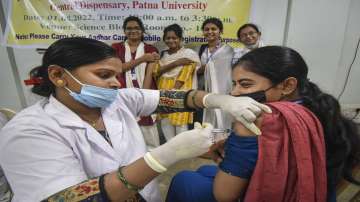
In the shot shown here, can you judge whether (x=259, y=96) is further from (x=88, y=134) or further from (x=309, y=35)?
(x=309, y=35)

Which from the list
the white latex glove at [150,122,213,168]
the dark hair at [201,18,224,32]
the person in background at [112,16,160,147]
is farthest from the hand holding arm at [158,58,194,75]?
the white latex glove at [150,122,213,168]

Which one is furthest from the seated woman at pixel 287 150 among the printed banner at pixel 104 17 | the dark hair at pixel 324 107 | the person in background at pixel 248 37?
the printed banner at pixel 104 17

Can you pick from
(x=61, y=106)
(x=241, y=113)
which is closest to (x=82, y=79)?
(x=61, y=106)

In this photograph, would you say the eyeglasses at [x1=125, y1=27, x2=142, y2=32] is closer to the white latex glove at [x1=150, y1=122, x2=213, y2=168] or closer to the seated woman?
the seated woman

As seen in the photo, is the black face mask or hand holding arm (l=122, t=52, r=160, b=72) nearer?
the black face mask

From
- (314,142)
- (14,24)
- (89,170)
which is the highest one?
(14,24)

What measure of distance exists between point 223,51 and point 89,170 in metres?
1.90

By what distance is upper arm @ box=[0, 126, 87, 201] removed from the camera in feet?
2.14

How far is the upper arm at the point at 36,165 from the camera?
2.14ft

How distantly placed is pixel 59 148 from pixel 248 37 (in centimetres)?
202

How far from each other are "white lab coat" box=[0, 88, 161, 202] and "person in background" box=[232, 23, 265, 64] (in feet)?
5.04

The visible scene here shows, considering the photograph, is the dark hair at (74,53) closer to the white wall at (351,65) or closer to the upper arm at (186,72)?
the upper arm at (186,72)

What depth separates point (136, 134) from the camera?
1.07 metres

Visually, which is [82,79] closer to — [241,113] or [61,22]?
[241,113]
